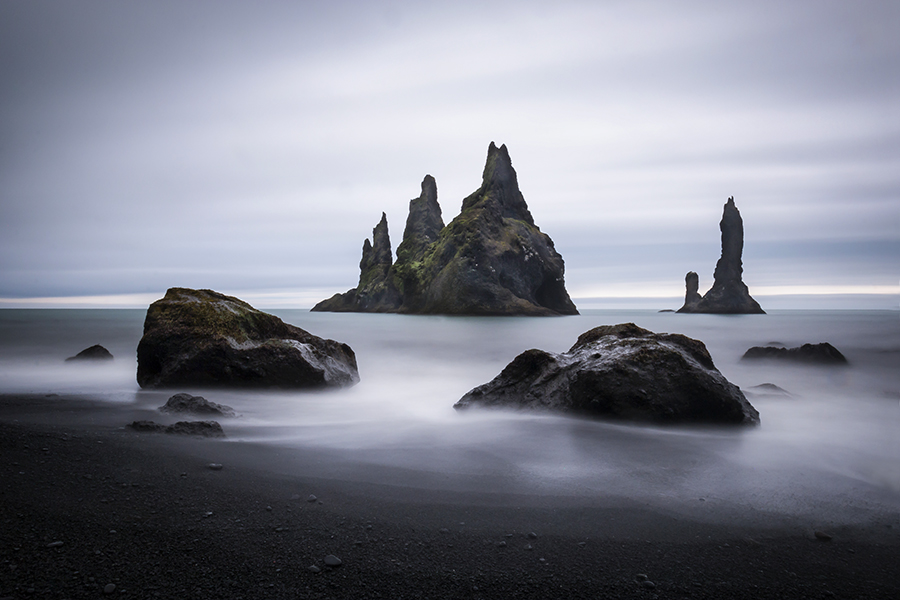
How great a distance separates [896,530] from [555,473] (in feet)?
8.69

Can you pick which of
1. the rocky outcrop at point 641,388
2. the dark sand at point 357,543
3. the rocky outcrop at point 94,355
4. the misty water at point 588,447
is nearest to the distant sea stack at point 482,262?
the rocky outcrop at point 94,355

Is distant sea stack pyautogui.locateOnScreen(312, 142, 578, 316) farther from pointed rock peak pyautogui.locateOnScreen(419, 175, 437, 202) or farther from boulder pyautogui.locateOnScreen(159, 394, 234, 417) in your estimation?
boulder pyautogui.locateOnScreen(159, 394, 234, 417)

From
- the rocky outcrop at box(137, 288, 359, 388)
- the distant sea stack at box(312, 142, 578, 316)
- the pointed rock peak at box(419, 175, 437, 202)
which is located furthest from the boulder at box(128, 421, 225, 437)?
the pointed rock peak at box(419, 175, 437, 202)

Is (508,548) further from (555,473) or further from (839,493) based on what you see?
(839,493)

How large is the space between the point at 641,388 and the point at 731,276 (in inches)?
4726

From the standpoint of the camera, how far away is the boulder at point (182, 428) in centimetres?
555

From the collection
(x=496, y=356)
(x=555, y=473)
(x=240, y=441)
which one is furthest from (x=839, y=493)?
(x=496, y=356)

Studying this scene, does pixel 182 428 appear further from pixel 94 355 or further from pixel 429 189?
pixel 429 189

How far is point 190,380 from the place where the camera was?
9234 millimetres

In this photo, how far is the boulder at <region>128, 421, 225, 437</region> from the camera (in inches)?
218

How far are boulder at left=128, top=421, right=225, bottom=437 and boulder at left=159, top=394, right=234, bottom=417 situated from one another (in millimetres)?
1126

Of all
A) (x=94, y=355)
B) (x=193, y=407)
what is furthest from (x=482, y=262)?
(x=193, y=407)

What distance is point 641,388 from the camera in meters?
6.87

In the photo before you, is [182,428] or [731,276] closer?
[182,428]
